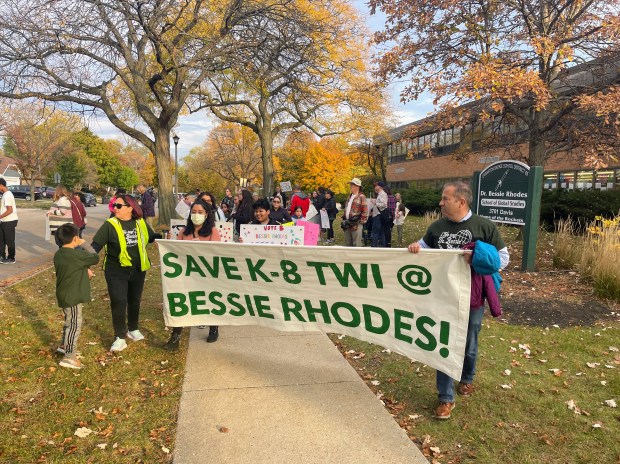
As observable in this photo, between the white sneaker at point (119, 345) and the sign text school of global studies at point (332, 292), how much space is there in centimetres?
85

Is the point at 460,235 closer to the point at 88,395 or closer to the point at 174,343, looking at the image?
the point at 174,343

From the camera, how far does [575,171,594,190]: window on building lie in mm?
20453

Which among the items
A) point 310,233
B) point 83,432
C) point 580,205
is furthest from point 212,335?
point 580,205

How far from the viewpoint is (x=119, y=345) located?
197 inches

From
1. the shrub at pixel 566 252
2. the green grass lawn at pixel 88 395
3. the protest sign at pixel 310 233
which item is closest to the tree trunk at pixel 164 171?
the protest sign at pixel 310 233

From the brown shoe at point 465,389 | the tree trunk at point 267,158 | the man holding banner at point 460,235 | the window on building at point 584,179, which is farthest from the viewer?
the tree trunk at point 267,158

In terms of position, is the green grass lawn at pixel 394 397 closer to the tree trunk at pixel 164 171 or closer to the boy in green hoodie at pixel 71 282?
the boy in green hoodie at pixel 71 282

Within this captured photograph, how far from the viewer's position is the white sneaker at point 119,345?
16.3 feet

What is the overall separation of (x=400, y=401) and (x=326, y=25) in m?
12.4

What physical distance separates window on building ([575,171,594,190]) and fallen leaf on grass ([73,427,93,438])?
882 inches

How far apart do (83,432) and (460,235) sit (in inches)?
131

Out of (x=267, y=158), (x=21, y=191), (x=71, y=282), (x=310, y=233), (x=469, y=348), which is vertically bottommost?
(x=469, y=348)

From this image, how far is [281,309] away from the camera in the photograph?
168 inches

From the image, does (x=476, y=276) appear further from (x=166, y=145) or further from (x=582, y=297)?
(x=166, y=145)
